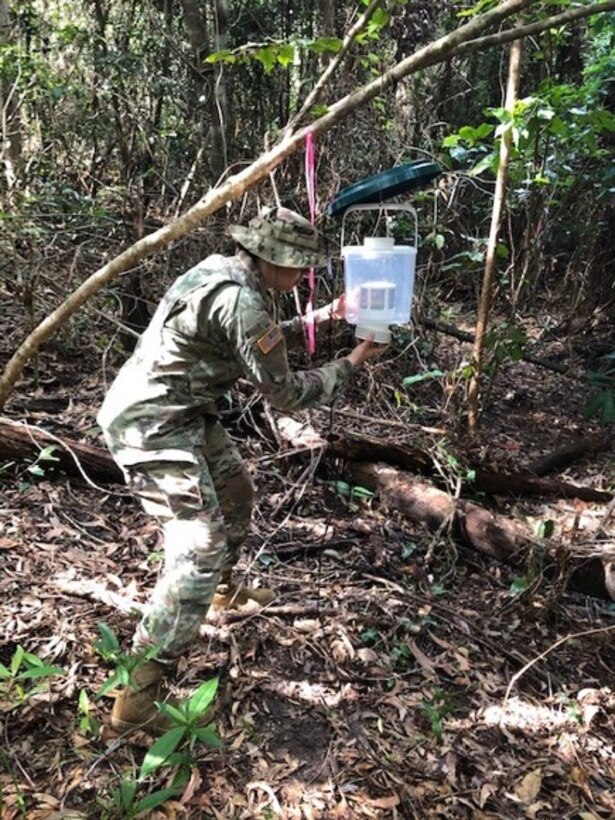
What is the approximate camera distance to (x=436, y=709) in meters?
2.55

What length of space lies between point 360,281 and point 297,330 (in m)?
0.56

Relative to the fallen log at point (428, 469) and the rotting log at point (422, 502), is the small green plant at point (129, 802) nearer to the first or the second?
the rotting log at point (422, 502)

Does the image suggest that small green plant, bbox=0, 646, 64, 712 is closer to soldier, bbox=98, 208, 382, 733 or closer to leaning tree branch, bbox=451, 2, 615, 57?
soldier, bbox=98, 208, 382, 733

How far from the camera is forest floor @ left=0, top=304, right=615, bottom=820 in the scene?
2.19 meters

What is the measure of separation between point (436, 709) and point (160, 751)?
3.74 feet

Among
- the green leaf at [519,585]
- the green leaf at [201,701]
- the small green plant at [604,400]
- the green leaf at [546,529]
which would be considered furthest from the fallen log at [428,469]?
the green leaf at [201,701]

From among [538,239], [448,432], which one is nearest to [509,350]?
[448,432]

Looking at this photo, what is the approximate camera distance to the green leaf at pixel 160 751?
6.21 feet

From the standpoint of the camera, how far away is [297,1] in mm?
7422

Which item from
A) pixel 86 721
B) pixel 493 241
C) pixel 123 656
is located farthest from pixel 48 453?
pixel 493 241

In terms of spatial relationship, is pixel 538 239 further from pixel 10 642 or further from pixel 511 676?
pixel 10 642

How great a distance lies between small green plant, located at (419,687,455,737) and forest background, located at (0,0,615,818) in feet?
0.04

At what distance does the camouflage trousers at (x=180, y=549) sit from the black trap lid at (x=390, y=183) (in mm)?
1102

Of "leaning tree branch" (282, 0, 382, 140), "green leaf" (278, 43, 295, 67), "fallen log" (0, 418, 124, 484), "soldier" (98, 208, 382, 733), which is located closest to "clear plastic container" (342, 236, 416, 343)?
"soldier" (98, 208, 382, 733)
